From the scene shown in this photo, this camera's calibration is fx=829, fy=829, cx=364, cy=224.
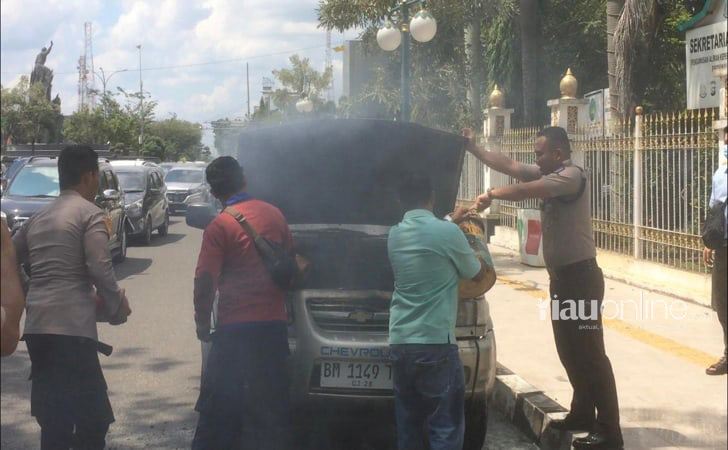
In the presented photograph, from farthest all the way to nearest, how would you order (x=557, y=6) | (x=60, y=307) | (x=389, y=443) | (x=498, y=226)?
(x=498, y=226), (x=557, y=6), (x=389, y=443), (x=60, y=307)

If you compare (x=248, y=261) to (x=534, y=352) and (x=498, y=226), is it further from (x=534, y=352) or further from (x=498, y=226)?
(x=498, y=226)

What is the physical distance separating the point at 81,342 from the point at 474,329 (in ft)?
7.10

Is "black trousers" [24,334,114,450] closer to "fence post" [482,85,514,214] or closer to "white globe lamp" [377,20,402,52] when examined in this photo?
"white globe lamp" [377,20,402,52]

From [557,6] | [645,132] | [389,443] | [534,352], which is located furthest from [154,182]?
[389,443]

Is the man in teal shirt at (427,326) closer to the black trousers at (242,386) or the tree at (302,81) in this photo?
the black trousers at (242,386)

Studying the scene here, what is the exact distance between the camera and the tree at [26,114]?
14.2ft

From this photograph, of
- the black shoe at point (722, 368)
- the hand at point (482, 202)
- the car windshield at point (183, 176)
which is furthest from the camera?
the car windshield at point (183, 176)

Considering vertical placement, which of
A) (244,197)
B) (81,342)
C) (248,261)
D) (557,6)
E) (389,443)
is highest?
(557,6)

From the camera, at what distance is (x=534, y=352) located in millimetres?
7105

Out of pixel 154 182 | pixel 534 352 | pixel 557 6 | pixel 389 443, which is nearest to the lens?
pixel 389 443

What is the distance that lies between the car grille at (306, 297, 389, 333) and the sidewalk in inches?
62.9

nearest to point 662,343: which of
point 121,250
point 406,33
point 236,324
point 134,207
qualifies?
point 236,324

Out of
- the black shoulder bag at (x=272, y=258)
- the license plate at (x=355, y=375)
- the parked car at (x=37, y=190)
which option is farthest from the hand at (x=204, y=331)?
the parked car at (x=37, y=190)

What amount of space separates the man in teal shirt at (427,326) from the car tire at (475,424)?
892mm
